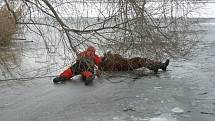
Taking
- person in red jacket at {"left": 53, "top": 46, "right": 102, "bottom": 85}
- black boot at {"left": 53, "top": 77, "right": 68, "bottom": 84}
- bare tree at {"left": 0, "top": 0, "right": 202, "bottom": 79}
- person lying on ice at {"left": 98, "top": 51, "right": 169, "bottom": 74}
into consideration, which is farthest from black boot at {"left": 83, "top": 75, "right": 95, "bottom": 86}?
bare tree at {"left": 0, "top": 0, "right": 202, "bottom": 79}

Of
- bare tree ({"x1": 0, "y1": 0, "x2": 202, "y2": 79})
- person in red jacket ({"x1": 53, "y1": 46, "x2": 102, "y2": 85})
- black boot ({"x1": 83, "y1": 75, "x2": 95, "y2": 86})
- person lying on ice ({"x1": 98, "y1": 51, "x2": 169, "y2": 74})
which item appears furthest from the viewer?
black boot ({"x1": 83, "y1": 75, "x2": 95, "y2": 86})

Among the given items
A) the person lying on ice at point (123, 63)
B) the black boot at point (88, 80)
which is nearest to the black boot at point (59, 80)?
the black boot at point (88, 80)

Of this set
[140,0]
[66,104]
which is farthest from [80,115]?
[140,0]

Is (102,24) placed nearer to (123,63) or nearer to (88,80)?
(123,63)

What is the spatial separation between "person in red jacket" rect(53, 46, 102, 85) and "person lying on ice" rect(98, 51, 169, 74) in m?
0.24

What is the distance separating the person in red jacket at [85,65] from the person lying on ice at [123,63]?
243mm

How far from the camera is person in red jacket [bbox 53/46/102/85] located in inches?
329

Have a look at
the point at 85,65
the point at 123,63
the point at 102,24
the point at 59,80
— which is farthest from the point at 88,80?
the point at 102,24

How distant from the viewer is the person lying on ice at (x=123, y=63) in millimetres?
9386

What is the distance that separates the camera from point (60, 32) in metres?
8.16

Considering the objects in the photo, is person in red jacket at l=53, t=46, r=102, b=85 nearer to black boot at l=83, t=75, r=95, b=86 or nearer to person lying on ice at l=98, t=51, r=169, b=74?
black boot at l=83, t=75, r=95, b=86

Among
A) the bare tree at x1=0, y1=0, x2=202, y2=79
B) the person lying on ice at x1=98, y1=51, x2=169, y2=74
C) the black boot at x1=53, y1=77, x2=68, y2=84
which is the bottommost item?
the black boot at x1=53, y1=77, x2=68, y2=84

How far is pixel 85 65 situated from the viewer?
8.96 meters

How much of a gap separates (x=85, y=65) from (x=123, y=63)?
2199mm
